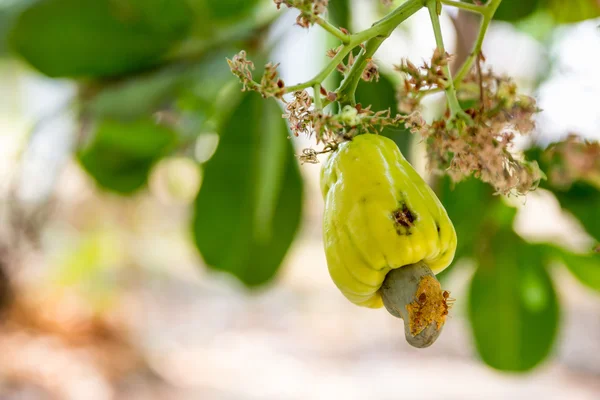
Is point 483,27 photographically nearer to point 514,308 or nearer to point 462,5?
point 462,5

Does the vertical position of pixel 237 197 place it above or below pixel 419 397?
above

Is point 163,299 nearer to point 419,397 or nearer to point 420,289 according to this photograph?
point 419,397

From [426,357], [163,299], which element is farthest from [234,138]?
[163,299]

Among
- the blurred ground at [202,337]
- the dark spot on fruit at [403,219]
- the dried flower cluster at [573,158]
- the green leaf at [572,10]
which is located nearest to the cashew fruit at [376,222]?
the dark spot on fruit at [403,219]

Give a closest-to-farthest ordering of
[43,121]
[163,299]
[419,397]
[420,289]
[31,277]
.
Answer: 1. [420,289]
2. [43,121]
3. [419,397]
4. [31,277]
5. [163,299]

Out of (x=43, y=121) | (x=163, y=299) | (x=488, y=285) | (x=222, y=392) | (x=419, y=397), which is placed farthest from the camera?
(x=163, y=299)

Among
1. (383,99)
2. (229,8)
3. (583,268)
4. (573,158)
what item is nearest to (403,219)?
(573,158)
